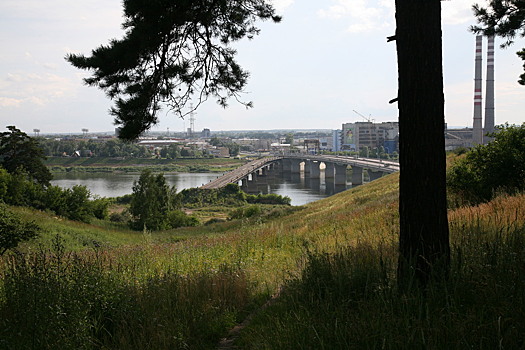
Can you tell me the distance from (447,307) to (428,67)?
73.8 inches

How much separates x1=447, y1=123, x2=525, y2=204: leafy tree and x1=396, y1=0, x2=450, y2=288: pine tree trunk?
5.57 m

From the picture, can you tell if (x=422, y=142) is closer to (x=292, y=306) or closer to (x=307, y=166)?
(x=292, y=306)

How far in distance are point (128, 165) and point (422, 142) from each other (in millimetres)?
119549

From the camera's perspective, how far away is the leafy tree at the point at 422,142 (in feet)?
12.3

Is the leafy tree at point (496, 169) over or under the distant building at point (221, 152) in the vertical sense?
over

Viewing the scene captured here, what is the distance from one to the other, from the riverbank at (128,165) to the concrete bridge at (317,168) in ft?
53.5

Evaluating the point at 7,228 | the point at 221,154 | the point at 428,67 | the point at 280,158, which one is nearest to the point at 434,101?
the point at 428,67

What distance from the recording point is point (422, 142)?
3777 mm

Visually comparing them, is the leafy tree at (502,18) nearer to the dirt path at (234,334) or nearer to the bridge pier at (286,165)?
the dirt path at (234,334)

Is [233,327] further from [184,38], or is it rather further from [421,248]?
[184,38]

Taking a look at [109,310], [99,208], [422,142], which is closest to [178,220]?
[99,208]

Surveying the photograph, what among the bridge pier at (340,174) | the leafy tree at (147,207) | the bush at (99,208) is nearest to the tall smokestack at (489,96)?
the bridge pier at (340,174)

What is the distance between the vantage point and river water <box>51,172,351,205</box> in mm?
75375

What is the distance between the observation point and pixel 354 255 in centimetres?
478
